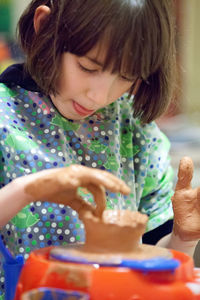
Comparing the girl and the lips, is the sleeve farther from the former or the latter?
the lips

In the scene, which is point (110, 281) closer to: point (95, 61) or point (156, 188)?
point (95, 61)

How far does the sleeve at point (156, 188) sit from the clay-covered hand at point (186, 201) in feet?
0.64

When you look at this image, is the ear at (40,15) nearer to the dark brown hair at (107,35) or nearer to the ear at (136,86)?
the dark brown hair at (107,35)

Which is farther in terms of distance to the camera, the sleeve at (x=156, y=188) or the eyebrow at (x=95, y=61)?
the sleeve at (x=156, y=188)

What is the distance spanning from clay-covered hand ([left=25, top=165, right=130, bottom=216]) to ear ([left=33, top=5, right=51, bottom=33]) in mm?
322

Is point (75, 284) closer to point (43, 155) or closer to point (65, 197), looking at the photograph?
point (65, 197)

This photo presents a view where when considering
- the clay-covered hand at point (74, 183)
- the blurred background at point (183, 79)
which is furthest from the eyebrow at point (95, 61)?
the blurred background at point (183, 79)

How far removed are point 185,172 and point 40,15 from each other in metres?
0.33

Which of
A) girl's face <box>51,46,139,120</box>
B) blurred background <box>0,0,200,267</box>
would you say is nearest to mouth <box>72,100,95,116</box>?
girl's face <box>51,46,139,120</box>

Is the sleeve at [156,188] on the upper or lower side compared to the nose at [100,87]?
lower

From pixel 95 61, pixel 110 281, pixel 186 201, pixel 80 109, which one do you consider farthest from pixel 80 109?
pixel 110 281

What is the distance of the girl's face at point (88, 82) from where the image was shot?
0.76m

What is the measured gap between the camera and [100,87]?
0.76 meters

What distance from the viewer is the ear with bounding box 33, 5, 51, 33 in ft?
2.67
